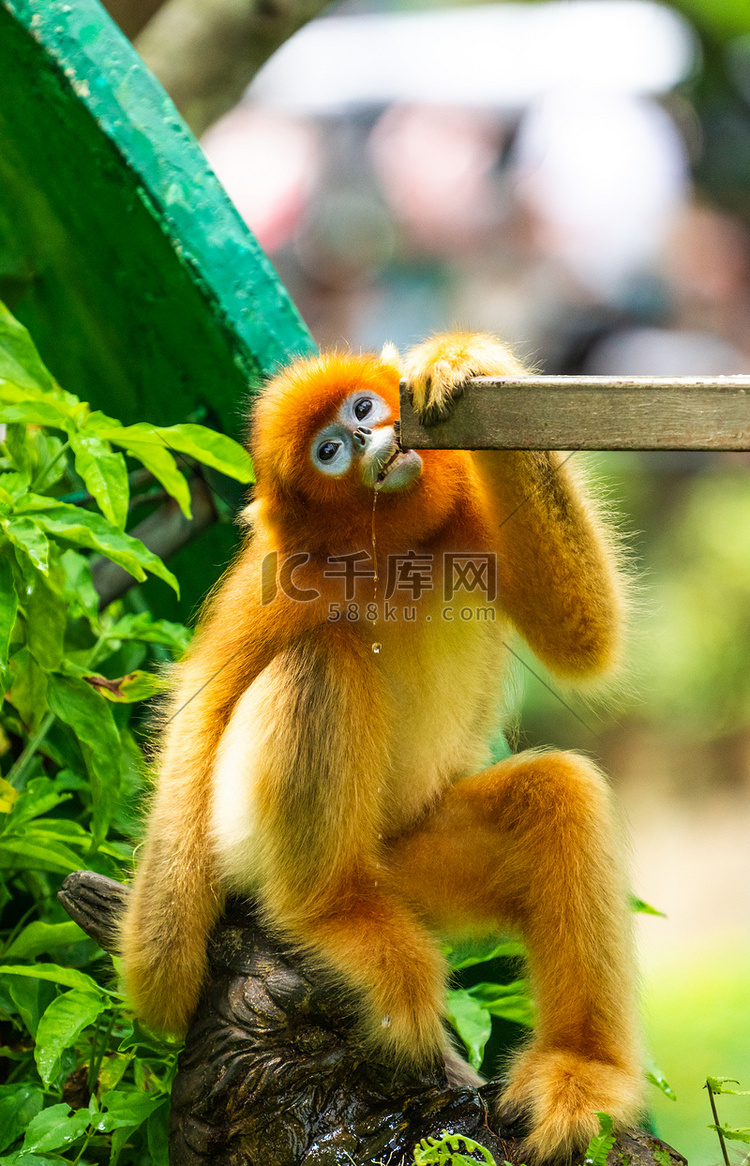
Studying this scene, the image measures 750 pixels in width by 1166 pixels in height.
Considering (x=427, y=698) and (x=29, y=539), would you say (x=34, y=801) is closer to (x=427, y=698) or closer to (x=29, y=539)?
(x=29, y=539)

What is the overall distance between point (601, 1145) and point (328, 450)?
0.87m

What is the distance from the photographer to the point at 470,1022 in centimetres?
171

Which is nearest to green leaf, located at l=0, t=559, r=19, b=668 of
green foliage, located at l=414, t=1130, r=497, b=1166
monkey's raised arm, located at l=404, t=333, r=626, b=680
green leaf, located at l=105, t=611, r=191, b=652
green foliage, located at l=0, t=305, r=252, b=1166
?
green foliage, located at l=0, t=305, r=252, b=1166

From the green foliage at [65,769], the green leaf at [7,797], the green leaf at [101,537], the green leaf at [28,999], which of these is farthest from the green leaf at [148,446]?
the green leaf at [28,999]

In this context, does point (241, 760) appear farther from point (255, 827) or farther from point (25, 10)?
point (25, 10)

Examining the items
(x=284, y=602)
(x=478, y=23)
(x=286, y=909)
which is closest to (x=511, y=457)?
(x=284, y=602)

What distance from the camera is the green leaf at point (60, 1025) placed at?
144 centimetres

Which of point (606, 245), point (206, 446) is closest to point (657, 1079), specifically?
point (206, 446)

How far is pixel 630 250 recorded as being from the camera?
153 inches

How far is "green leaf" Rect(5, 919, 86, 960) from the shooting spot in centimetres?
172

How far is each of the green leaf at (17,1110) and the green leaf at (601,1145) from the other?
802mm

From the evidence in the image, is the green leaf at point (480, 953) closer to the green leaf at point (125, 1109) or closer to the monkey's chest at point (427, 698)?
the monkey's chest at point (427, 698)

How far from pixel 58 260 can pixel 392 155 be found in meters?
2.08

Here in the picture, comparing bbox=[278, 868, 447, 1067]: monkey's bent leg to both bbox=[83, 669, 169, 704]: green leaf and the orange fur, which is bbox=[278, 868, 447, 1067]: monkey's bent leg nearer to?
the orange fur
